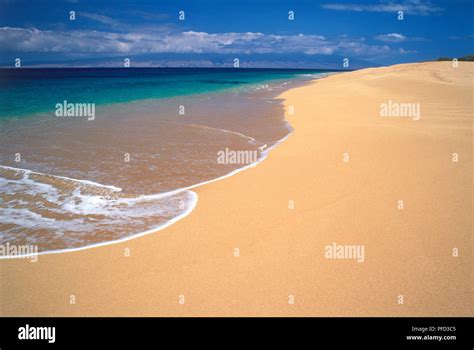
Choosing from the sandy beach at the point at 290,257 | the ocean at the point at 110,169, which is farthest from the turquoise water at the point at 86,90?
the sandy beach at the point at 290,257

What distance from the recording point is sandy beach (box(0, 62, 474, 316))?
3.34 m

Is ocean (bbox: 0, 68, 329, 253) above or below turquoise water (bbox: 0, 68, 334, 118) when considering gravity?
below

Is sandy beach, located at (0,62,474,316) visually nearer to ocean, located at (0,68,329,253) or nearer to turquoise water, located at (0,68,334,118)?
ocean, located at (0,68,329,253)

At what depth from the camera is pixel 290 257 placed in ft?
13.3

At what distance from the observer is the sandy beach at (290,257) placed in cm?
334

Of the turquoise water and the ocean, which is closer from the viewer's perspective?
the ocean

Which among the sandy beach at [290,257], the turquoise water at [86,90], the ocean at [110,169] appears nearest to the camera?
the sandy beach at [290,257]

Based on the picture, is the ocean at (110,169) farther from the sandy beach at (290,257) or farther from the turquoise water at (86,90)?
the turquoise water at (86,90)

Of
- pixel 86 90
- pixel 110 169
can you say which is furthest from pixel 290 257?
pixel 86 90

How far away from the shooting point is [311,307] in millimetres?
3295

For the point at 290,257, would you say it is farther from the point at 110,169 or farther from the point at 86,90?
the point at 86,90

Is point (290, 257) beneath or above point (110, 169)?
beneath

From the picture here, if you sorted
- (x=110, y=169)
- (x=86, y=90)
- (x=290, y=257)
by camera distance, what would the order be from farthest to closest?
(x=86, y=90) → (x=110, y=169) → (x=290, y=257)

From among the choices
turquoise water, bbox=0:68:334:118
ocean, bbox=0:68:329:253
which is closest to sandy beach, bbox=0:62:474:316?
ocean, bbox=0:68:329:253
